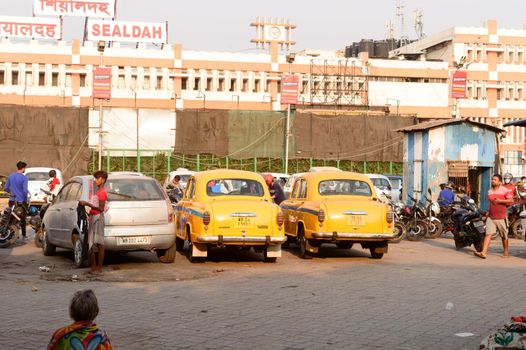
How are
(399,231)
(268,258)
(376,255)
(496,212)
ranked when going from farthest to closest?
(399,231) < (496,212) < (376,255) < (268,258)

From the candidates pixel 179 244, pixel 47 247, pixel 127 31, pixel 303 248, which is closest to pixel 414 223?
pixel 303 248

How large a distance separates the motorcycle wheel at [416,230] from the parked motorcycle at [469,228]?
323cm

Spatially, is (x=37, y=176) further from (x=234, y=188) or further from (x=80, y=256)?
(x=80, y=256)

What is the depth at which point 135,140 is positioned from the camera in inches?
2254

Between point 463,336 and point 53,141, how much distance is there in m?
50.6

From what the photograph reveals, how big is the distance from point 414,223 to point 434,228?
2.48 feet

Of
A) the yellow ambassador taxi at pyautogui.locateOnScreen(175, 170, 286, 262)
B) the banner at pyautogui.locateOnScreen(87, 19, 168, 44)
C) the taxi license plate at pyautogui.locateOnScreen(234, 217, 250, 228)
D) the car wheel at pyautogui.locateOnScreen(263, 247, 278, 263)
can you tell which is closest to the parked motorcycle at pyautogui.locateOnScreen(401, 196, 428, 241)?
the yellow ambassador taxi at pyautogui.locateOnScreen(175, 170, 286, 262)

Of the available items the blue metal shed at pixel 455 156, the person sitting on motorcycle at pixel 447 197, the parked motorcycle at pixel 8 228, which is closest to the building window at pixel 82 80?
the blue metal shed at pixel 455 156

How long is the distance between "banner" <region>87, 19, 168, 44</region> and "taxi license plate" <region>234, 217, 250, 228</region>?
63.6m

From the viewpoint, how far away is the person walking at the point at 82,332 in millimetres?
5191

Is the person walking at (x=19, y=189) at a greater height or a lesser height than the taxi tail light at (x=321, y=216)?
greater

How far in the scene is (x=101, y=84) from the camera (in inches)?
2032

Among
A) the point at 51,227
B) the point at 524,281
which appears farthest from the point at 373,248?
the point at 51,227

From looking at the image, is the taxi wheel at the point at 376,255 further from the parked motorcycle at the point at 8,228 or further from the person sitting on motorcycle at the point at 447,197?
the parked motorcycle at the point at 8,228
